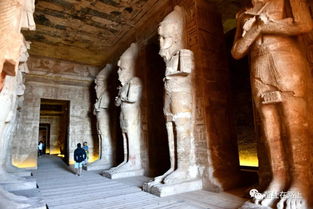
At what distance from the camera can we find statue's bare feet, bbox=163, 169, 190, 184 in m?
4.14

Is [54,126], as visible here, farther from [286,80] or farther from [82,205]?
[286,80]

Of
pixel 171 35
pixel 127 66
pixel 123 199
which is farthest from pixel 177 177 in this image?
pixel 127 66

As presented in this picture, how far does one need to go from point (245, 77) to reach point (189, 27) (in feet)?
12.2

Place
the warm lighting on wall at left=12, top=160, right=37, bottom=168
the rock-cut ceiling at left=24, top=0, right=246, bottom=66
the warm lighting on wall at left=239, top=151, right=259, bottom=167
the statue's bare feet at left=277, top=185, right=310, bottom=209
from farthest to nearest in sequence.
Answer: the warm lighting on wall at left=12, top=160, right=37, bottom=168 < the warm lighting on wall at left=239, top=151, right=259, bottom=167 < the rock-cut ceiling at left=24, top=0, right=246, bottom=66 < the statue's bare feet at left=277, top=185, right=310, bottom=209

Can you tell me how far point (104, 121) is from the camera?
8.44 meters

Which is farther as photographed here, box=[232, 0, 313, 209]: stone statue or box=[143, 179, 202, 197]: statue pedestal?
box=[143, 179, 202, 197]: statue pedestal

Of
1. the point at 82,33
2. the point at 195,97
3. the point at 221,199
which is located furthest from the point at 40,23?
the point at 221,199

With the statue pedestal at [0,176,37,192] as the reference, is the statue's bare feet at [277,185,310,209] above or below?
above

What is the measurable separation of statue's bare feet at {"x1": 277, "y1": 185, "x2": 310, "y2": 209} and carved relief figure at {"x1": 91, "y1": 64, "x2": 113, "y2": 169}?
648 cm

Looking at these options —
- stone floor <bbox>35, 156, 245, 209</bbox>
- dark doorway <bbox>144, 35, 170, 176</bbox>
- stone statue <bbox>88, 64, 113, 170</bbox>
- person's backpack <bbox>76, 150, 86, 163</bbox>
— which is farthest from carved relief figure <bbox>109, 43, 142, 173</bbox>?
stone statue <bbox>88, 64, 113, 170</bbox>

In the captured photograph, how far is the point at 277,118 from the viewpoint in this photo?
9.98ft

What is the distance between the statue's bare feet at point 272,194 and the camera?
2758mm

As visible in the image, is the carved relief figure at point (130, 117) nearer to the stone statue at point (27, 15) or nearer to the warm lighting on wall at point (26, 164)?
the stone statue at point (27, 15)

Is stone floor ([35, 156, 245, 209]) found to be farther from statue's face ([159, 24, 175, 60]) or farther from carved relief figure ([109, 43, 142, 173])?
statue's face ([159, 24, 175, 60])
